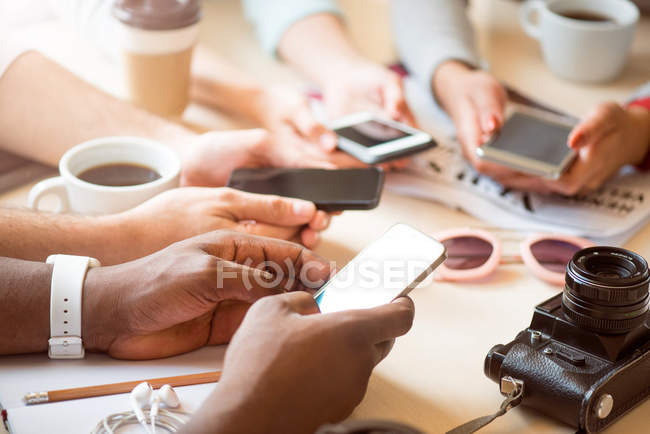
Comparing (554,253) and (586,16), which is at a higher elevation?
(586,16)

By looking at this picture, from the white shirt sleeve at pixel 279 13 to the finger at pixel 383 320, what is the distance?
0.77 metres

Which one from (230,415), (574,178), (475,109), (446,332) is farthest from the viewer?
(475,109)

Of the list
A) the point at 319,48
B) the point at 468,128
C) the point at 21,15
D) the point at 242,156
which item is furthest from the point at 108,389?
the point at 21,15

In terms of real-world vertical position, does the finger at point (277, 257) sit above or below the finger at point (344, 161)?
above

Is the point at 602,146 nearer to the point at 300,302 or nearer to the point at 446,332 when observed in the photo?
the point at 446,332

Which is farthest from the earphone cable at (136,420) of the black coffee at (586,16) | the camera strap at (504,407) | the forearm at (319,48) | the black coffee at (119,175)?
the black coffee at (586,16)

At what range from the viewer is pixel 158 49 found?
3.37ft

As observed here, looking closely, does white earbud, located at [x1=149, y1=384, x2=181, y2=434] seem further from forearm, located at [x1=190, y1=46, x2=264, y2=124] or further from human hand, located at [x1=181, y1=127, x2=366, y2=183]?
forearm, located at [x1=190, y1=46, x2=264, y2=124]

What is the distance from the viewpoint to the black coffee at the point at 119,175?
833mm

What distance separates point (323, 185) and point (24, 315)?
34 cm

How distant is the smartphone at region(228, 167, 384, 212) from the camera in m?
0.81

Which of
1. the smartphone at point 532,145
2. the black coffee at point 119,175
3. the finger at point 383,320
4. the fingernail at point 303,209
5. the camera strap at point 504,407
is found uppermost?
the finger at point 383,320

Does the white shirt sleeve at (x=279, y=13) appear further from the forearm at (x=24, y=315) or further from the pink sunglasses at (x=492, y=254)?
the forearm at (x=24, y=315)

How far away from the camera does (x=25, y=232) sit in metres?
0.73
